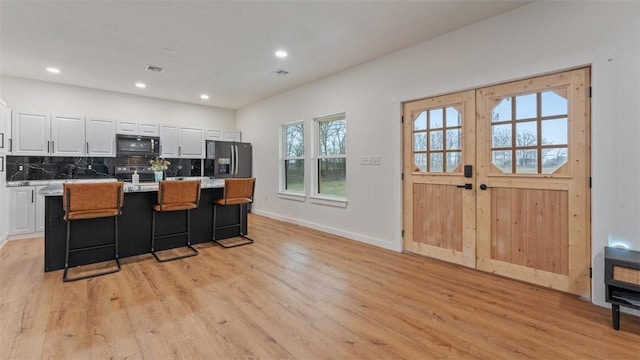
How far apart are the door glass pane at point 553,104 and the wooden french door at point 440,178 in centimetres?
64

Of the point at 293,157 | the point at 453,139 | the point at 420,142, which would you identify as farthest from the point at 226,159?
the point at 453,139

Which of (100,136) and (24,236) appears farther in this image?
(100,136)

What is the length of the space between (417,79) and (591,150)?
1.94m

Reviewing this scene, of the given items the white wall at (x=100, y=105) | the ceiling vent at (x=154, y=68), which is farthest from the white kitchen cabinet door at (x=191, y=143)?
the ceiling vent at (x=154, y=68)

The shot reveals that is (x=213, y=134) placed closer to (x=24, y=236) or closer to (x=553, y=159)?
(x=24, y=236)

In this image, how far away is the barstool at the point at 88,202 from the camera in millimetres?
2953

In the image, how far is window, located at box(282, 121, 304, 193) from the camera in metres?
5.89

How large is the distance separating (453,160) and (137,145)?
5.77 meters

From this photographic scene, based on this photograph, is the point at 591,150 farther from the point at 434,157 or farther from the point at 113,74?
the point at 113,74

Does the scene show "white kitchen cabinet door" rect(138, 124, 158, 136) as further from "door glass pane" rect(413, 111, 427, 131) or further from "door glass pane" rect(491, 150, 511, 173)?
"door glass pane" rect(491, 150, 511, 173)

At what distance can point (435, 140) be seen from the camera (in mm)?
3621

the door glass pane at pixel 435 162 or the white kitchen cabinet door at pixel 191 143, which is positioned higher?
the white kitchen cabinet door at pixel 191 143

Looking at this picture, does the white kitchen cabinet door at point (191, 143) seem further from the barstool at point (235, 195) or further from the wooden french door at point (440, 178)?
the wooden french door at point (440, 178)

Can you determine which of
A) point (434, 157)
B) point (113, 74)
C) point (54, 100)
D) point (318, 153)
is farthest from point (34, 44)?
point (434, 157)
